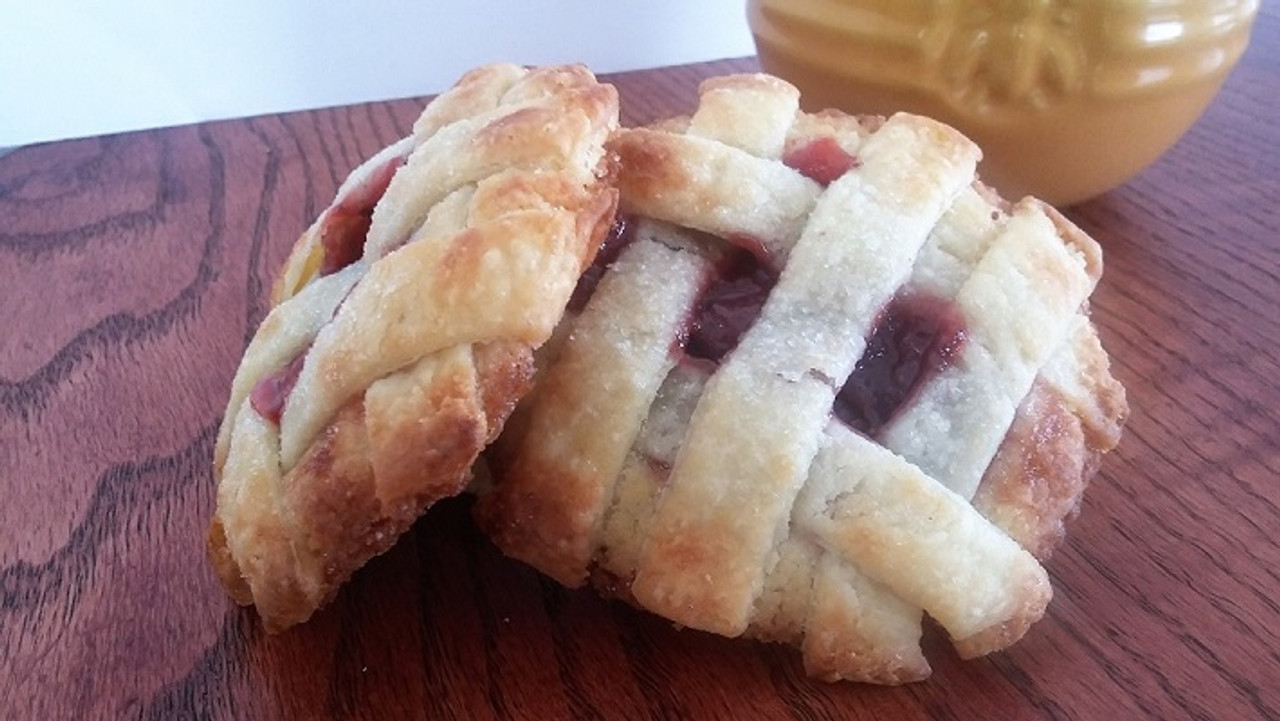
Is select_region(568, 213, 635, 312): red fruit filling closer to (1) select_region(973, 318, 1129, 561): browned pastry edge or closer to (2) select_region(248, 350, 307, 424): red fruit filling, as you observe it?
(2) select_region(248, 350, 307, 424): red fruit filling

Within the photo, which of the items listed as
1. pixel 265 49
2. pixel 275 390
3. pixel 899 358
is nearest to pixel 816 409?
pixel 899 358

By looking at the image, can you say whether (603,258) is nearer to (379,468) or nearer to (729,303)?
(729,303)

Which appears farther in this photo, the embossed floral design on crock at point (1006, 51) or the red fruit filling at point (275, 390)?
the embossed floral design on crock at point (1006, 51)

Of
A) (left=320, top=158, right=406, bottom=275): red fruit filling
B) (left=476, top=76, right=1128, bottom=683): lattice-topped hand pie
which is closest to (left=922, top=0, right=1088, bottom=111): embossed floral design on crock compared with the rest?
(left=476, top=76, right=1128, bottom=683): lattice-topped hand pie

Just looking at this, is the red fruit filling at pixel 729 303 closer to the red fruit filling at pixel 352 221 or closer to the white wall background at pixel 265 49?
the red fruit filling at pixel 352 221

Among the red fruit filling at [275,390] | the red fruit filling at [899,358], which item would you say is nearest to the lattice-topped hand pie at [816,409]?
the red fruit filling at [899,358]

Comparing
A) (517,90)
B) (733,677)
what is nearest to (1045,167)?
(517,90)
